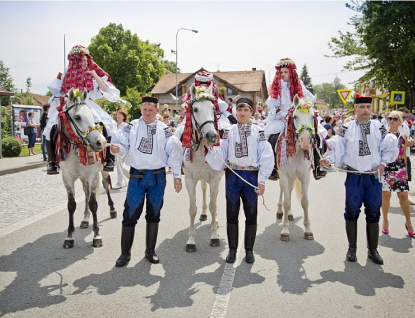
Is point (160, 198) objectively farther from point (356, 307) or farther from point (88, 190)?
point (356, 307)

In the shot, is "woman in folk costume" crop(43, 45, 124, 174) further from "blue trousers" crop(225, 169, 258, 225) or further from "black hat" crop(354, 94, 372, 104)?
"black hat" crop(354, 94, 372, 104)

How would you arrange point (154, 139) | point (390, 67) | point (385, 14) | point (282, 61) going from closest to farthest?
point (154, 139)
point (282, 61)
point (385, 14)
point (390, 67)

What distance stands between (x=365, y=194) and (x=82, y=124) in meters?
4.27

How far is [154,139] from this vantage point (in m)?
5.11

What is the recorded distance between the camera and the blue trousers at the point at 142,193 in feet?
16.7

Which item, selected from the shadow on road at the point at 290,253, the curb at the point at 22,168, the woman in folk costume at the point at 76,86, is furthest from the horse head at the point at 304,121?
the curb at the point at 22,168

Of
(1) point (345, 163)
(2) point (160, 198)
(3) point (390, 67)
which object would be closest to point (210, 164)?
(2) point (160, 198)

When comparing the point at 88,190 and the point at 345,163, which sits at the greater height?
the point at 345,163

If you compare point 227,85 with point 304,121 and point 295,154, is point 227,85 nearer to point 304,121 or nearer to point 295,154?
point 295,154

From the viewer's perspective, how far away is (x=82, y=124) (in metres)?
5.50

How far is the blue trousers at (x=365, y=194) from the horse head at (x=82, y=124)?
360 centimetres

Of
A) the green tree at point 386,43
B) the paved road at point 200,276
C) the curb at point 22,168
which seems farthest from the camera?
the green tree at point 386,43

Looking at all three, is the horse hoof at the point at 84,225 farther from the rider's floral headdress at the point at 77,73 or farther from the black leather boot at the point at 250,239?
the black leather boot at the point at 250,239

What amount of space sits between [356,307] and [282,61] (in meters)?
4.57
